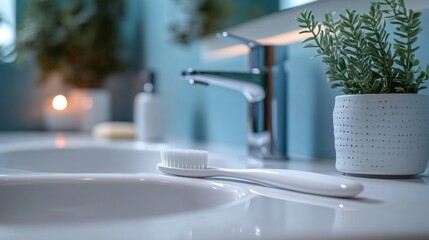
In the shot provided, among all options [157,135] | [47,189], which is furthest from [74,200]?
[157,135]

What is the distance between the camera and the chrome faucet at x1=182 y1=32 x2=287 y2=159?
2.61ft

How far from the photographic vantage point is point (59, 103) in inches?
62.9

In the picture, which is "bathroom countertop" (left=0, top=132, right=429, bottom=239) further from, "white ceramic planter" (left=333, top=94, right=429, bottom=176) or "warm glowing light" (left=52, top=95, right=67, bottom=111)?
"warm glowing light" (left=52, top=95, right=67, bottom=111)

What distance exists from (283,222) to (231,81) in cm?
48

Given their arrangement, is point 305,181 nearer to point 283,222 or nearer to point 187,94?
point 283,222

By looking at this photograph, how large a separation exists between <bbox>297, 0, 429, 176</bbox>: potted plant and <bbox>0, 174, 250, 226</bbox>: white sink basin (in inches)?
7.0

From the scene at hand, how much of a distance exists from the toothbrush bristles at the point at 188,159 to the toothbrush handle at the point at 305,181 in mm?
46

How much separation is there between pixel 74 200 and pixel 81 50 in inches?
43.4

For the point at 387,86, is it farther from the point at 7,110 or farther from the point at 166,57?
the point at 7,110

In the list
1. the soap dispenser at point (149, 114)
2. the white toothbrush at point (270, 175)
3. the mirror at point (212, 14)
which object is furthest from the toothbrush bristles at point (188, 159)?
the soap dispenser at point (149, 114)

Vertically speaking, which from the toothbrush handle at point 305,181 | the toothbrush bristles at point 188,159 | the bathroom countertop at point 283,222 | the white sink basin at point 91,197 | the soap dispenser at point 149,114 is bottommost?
the white sink basin at point 91,197

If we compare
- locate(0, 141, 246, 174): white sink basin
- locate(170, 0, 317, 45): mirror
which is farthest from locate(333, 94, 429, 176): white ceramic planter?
locate(0, 141, 246, 174): white sink basin

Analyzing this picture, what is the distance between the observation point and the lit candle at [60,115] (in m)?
1.60

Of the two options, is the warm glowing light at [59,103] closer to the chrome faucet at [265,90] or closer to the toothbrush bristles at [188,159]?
the chrome faucet at [265,90]
